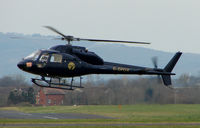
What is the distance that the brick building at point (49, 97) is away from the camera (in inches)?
3502

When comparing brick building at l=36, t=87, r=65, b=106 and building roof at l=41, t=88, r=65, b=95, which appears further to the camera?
building roof at l=41, t=88, r=65, b=95

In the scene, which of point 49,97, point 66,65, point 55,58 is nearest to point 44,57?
point 55,58

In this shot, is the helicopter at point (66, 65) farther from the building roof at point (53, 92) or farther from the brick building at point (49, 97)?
the building roof at point (53, 92)

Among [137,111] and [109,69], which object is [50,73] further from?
[137,111]

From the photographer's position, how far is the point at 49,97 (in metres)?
96.1

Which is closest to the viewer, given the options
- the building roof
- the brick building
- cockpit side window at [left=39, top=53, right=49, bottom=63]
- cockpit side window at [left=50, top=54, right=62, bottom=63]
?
cockpit side window at [left=39, top=53, right=49, bottom=63]

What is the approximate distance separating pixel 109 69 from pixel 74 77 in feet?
8.64

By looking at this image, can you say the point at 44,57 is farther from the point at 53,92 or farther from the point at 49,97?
the point at 49,97

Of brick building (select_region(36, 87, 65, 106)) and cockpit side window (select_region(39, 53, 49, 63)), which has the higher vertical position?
cockpit side window (select_region(39, 53, 49, 63))

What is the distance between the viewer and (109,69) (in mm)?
38781

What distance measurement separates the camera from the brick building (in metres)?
89.0

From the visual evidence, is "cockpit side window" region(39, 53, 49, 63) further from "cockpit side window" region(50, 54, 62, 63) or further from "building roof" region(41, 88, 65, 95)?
"building roof" region(41, 88, 65, 95)

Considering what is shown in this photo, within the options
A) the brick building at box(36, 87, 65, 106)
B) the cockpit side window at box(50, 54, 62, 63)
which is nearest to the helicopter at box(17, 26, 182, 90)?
the cockpit side window at box(50, 54, 62, 63)

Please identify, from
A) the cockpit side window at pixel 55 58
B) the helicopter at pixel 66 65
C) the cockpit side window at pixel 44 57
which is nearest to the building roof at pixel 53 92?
the helicopter at pixel 66 65
